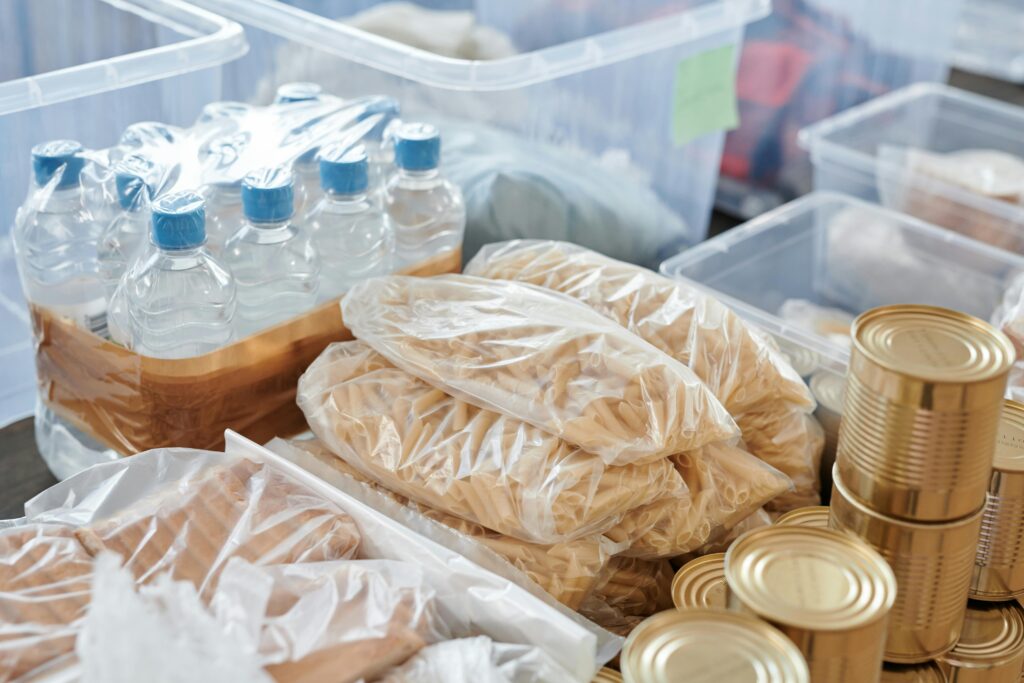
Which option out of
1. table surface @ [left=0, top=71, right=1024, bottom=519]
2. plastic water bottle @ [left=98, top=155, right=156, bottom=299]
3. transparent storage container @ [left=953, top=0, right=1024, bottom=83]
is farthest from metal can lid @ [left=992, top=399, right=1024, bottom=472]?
transparent storage container @ [left=953, top=0, right=1024, bottom=83]

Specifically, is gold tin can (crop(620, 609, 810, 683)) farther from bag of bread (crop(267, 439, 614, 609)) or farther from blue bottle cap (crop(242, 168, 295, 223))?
blue bottle cap (crop(242, 168, 295, 223))

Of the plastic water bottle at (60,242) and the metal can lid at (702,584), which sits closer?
the metal can lid at (702,584)

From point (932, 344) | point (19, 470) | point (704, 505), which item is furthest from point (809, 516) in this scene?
point (19, 470)

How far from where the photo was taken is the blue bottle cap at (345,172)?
33.1 inches

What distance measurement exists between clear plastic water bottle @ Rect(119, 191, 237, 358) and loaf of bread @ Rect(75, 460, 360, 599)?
12 cm

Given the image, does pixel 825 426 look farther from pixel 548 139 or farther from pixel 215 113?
pixel 215 113

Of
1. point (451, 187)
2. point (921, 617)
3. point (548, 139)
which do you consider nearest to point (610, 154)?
point (548, 139)

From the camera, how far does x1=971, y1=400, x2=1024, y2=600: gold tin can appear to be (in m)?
0.68

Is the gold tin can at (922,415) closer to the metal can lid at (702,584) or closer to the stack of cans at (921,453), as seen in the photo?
the stack of cans at (921,453)

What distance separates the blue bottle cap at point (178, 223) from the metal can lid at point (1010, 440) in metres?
0.54

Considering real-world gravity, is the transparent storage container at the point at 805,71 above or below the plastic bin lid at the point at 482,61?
below

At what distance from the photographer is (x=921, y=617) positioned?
0.63 metres

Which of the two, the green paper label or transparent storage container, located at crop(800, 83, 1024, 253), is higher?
the green paper label

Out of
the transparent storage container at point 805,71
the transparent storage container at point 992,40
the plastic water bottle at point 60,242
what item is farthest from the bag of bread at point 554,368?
the transparent storage container at point 992,40
